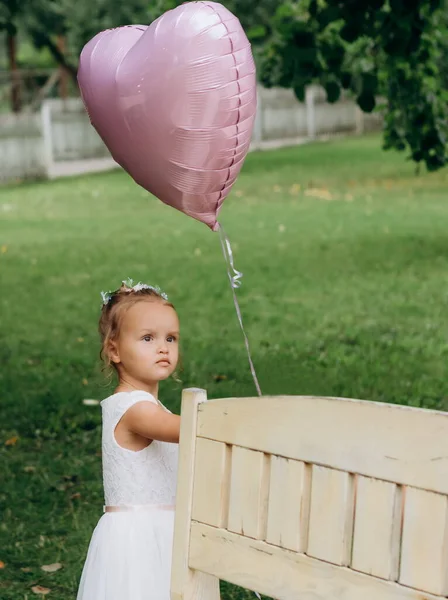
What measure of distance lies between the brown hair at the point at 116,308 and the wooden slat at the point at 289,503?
Result: 0.82 m

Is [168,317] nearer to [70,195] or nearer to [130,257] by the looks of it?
[130,257]

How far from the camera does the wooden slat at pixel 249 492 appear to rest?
215cm

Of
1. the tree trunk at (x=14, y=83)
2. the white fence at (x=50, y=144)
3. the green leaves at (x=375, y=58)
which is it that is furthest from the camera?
the tree trunk at (x=14, y=83)

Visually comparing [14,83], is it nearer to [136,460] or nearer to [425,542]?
[136,460]

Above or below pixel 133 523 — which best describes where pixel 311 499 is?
above

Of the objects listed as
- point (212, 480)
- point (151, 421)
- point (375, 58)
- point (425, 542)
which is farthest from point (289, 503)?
point (375, 58)

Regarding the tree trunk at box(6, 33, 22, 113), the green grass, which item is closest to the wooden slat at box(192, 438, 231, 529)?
the green grass

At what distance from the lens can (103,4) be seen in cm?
2684

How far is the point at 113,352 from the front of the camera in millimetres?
2869

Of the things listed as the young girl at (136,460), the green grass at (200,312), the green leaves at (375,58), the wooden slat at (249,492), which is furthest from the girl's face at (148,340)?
the green leaves at (375,58)

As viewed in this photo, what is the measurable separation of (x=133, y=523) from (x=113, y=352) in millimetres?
406

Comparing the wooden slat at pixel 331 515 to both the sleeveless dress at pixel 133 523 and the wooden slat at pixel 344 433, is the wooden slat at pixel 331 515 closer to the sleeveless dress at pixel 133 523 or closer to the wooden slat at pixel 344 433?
the wooden slat at pixel 344 433

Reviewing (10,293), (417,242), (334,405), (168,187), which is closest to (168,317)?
(168,187)

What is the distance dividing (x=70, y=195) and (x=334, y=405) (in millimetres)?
16087
